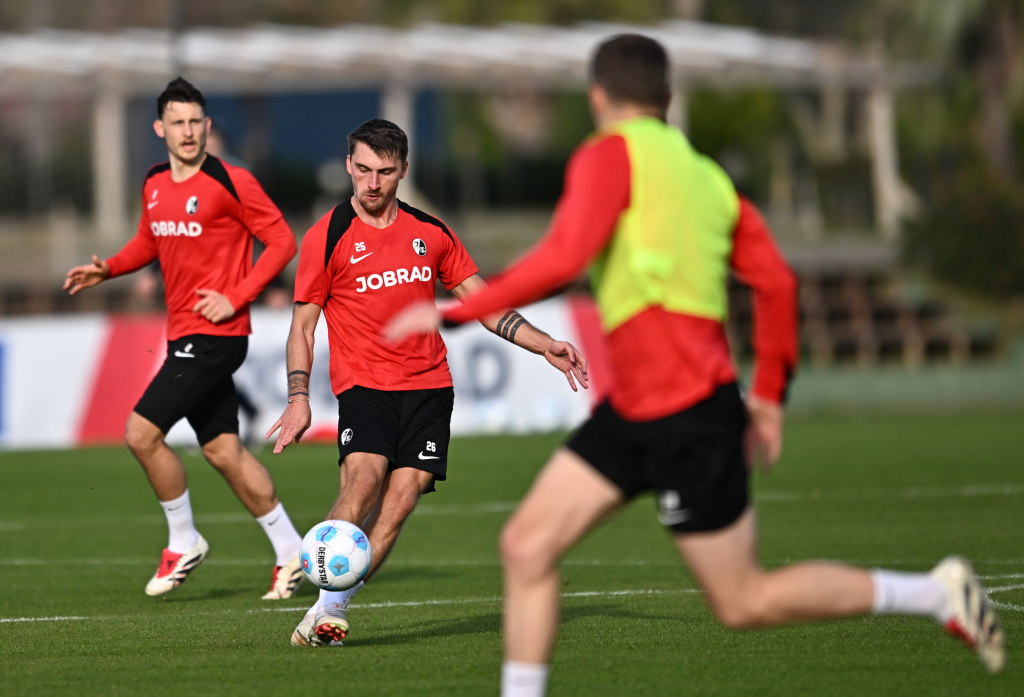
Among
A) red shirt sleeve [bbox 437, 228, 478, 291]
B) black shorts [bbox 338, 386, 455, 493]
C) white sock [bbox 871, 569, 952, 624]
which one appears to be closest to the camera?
white sock [bbox 871, 569, 952, 624]

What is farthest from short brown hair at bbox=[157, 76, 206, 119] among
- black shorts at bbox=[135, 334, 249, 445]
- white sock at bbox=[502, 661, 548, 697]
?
white sock at bbox=[502, 661, 548, 697]

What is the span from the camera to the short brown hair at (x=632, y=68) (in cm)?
466

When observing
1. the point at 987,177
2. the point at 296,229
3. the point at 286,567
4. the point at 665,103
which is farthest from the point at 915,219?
the point at 665,103

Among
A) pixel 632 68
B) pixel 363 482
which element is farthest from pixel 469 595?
pixel 632 68

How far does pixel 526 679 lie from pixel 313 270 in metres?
2.82

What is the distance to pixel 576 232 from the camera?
451cm

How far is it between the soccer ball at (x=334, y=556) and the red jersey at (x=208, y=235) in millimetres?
2076

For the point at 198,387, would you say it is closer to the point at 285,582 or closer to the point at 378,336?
the point at 285,582

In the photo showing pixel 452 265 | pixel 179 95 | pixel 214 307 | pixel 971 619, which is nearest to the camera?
pixel 971 619

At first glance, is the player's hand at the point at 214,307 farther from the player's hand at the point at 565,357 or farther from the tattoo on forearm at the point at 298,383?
the player's hand at the point at 565,357

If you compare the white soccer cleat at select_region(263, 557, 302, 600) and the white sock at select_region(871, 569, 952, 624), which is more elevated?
the white sock at select_region(871, 569, 952, 624)

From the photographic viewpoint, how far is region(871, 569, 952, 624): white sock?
190 inches

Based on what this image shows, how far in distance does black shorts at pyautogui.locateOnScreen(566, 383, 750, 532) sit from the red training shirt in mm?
51

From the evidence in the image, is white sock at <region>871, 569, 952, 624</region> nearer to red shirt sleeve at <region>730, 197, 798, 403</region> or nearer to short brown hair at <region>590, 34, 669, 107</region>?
red shirt sleeve at <region>730, 197, 798, 403</region>
